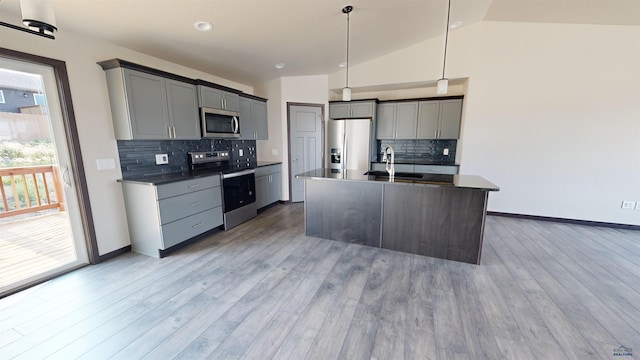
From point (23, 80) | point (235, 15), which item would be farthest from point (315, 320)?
point (23, 80)

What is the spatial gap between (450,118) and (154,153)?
4824mm

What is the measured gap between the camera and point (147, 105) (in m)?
2.68

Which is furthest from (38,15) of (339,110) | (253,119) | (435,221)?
(339,110)

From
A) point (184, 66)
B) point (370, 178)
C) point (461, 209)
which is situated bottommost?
point (461, 209)

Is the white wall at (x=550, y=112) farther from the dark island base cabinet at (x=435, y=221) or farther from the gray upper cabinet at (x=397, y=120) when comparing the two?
the dark island base cabinet at (x=435, y=221)

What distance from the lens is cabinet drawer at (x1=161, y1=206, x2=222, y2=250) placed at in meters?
2.69

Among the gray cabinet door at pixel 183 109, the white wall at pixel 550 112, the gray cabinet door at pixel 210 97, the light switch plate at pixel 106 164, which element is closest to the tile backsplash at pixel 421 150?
the white wall at pixel 550 112

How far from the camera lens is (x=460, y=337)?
5.37 ft

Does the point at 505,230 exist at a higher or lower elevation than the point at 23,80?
lower

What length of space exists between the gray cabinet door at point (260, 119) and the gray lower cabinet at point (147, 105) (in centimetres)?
137

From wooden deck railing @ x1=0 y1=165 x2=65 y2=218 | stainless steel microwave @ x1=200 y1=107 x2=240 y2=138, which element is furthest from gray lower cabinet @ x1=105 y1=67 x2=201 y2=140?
wooden deck railing @ x1=0 y1=165 x2=65 y2=218

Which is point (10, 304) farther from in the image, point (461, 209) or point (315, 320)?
point (461, 209)

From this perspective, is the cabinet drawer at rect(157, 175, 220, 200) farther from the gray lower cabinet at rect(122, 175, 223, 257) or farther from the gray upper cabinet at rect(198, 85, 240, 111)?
the gray upper cabinet at rect(198, 85, 240, 111)

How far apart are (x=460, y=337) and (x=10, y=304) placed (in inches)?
139
